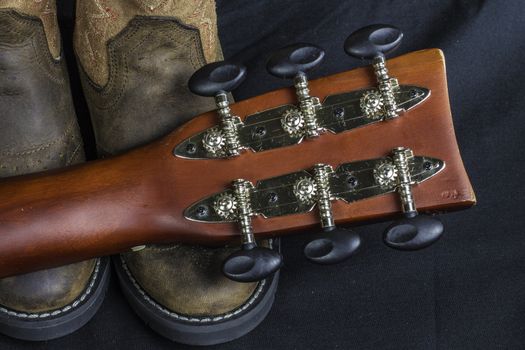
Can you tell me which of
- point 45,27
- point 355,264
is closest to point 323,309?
point 355,264

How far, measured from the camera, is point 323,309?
944 millimetres

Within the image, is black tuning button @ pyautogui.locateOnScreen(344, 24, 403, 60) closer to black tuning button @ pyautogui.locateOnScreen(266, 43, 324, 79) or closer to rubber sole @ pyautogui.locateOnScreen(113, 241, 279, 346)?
black tuning button @ pyautogui.locateOnScreen(266, 43, 324, 79)

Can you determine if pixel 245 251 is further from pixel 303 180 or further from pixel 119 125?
pixel 119 125

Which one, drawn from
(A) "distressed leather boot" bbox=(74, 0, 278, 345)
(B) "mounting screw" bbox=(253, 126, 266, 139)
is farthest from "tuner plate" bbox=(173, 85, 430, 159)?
(A) "distressed leather boot" bbox=(74, 0, 278, 345)

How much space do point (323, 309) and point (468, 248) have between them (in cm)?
18

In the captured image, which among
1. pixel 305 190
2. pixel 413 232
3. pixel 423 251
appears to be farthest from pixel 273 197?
pixel 423 251

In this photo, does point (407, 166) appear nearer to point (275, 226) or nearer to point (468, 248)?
point (275, 226)

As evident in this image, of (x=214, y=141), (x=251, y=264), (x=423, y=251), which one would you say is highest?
(x=214, y=141)

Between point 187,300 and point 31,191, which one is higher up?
point 31,191

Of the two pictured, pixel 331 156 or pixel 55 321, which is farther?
pixel 55 321

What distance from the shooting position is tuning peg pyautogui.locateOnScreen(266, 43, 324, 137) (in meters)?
0.77

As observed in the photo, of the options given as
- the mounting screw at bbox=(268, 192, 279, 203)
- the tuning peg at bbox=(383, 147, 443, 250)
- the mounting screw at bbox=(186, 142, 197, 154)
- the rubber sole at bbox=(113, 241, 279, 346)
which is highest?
the mounting screw at bbox=(186, 142, 197, 154)

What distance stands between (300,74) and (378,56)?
0.24ft

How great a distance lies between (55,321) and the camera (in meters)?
0.88
